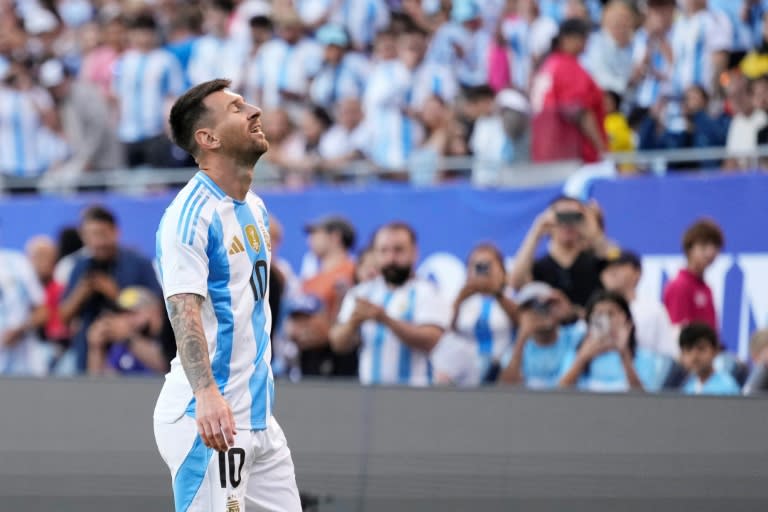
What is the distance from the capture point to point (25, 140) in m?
14.8

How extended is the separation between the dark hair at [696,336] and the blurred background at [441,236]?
0.01 m

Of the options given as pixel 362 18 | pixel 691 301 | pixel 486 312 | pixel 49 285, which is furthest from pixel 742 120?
pixel 49 285

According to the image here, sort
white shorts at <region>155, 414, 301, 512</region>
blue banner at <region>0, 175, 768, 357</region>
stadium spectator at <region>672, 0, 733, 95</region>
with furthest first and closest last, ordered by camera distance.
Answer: stadium spectator at <region>672, 0, 733, 95</region> → blue banner at <region>0, 175, 768, 357</region> → white shorts at <region>155, 414, 301, 512</region>

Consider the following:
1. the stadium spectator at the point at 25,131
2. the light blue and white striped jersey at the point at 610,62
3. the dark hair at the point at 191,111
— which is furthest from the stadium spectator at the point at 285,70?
the dark hair at the point at 191,111

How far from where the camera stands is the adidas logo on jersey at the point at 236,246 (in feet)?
17.5

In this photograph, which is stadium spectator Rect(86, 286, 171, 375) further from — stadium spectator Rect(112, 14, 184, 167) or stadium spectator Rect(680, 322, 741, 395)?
stadium spectator Rect(680, 322, 741, 395)

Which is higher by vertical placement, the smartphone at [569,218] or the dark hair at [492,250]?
the smartphone at [569,218]

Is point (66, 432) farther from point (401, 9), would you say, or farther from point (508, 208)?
point (401, 9)

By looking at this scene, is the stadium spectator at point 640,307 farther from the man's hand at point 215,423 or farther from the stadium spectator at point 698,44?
the man's hand at point 215,423

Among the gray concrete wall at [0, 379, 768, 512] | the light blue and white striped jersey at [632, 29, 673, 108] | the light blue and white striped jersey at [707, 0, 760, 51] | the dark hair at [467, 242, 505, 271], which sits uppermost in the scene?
the light blue and white striped jersey at [707, 0, 760, 51]

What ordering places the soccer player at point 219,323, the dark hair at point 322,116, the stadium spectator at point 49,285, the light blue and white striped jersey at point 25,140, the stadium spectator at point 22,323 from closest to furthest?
the soccer player at point 219,323
the stadium spectator at point 49,285
the stadium spectator at point 22,323
the dark hair at point 322,116
the light blue and white striped jersey at point 25,140

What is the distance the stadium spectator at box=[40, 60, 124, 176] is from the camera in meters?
14.2

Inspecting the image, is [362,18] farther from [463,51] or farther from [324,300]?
[324,300]

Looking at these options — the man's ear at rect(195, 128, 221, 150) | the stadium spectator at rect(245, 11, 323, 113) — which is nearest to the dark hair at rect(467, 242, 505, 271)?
the stadium spectator at rect(245, 11, 323, 113)
